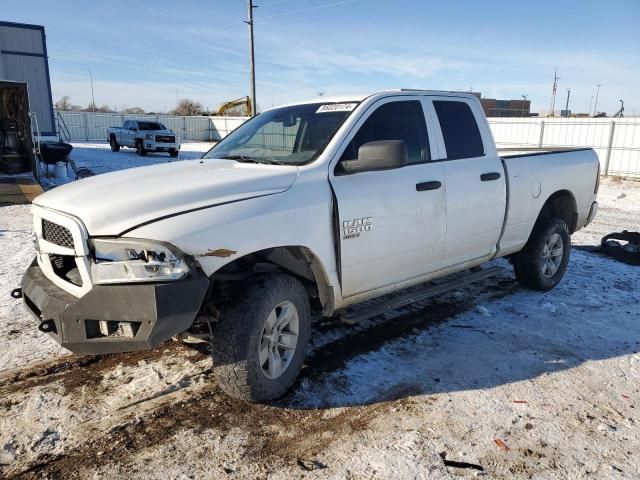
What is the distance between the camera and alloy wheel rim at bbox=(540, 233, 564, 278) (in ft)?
18.1

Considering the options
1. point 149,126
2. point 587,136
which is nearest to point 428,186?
point 587,136

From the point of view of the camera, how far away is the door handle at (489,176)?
178 inches

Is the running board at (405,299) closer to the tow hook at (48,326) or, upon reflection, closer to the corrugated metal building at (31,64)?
the tow hook at (48,326)

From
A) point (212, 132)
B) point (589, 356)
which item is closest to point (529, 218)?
point (589, 356)

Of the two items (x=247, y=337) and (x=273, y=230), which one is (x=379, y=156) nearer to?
(x=273, y=230)

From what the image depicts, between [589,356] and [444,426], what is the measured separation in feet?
5.70

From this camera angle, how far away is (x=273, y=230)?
3.03 m

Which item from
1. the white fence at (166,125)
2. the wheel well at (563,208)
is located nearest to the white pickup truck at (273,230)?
the wheel well at (563,208)

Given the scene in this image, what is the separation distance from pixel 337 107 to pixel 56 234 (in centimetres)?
221

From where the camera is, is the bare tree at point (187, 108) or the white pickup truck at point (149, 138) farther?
the bare tree at point (187, 108)

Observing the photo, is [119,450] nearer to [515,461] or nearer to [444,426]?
[444,426]

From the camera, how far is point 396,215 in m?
3.72

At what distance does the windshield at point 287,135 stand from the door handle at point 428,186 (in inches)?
31.2

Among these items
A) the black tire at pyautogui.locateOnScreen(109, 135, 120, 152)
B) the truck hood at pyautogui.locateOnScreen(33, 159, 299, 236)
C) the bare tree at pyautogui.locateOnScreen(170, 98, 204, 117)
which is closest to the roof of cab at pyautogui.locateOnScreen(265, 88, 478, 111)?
the truck hood at pyautogui.locateOnScreen(33, 159, 299, 236)
